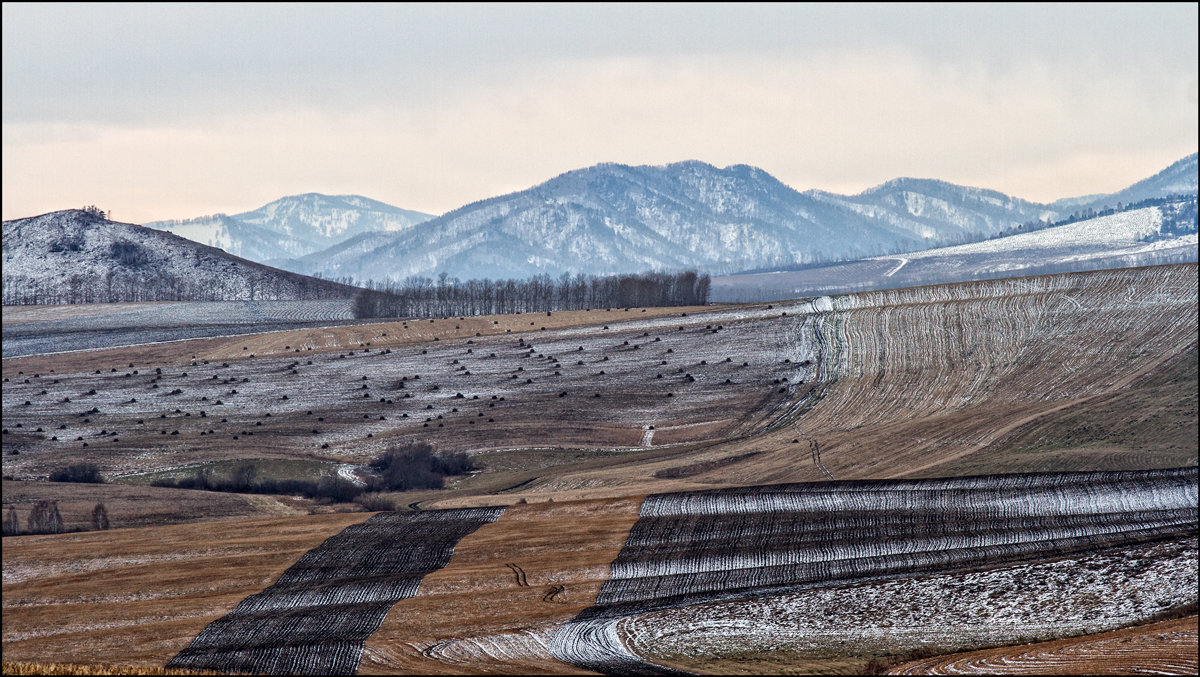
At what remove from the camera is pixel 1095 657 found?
3781 cm

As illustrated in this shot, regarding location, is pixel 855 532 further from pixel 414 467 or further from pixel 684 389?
pixel 684 389

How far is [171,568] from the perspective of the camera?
59.6 meters

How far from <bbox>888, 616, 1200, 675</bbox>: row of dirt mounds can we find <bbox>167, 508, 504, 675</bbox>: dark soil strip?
22.4 metres

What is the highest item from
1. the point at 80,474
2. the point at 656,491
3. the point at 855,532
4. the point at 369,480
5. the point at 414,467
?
the point at 855,532

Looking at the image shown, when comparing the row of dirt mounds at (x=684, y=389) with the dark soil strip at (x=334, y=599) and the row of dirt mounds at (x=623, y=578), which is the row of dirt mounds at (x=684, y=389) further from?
the dark soil strip at (x=334, y=599)

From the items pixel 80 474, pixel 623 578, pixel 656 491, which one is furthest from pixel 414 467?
pixel 623 578

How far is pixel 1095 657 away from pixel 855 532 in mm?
21515

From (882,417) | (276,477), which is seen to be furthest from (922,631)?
(276,477)

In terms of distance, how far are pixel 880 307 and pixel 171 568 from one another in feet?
297

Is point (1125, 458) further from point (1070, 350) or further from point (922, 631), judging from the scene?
point (922, 631)

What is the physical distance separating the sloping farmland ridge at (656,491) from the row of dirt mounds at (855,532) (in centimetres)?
27

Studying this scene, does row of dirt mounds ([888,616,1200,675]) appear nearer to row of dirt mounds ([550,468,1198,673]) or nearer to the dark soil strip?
row of dirt mounds ([550,468,1198,673])

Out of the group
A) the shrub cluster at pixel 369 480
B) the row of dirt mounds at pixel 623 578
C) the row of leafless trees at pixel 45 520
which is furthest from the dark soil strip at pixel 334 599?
the row of leafless trees at pixel 45 520

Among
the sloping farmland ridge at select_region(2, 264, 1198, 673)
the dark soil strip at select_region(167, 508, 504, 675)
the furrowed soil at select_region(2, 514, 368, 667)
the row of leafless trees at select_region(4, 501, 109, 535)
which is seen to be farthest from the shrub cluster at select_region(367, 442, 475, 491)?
the row of leafless trees at select_region(4, 501, 109, 535)
